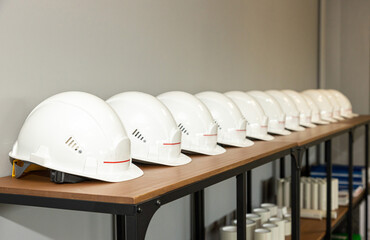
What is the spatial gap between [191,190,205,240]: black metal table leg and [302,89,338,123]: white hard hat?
116 centimetres

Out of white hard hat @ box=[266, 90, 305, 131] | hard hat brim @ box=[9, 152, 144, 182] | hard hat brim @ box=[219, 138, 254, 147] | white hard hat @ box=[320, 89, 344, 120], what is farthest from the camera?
white hard hat @ box=[320, 89, 344, 120]

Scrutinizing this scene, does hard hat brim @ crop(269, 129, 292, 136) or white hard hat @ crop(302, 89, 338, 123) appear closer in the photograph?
hard hat brim @ crop(269, 129, 292, 136)

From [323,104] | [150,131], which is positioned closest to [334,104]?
[323,104]

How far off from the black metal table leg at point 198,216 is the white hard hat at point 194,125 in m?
0.64

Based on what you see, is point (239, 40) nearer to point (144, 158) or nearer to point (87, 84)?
point (87, 84)

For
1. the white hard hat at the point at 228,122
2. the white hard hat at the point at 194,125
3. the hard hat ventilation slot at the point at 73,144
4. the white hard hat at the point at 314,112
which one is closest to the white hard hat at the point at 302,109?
the white hard hat at the point at 314,112

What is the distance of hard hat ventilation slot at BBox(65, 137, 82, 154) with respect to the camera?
3.93 ft

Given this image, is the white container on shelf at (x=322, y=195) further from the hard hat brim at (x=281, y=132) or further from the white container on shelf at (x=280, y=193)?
the hard hat brim at (x=281, y=132)

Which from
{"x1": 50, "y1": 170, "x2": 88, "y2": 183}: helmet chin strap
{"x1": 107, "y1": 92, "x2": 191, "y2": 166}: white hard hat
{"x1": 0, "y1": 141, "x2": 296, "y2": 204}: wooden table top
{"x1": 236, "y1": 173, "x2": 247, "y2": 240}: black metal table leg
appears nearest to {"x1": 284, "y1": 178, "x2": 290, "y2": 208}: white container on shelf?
{"x1": 236, "y1": 173, "x2": 247, "y2": 240}: black metal table leg

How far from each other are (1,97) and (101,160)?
36cm

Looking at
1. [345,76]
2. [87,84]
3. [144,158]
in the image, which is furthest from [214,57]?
[345,76]

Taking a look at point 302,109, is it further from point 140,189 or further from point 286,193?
point 140,189

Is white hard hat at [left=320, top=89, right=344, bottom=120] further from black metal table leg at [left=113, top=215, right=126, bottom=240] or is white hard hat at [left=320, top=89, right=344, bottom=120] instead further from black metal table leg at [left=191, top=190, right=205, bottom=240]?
black metal table leg at [left=113, top=215, right=126, bottom=240]

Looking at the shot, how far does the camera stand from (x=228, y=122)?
1.90 m
